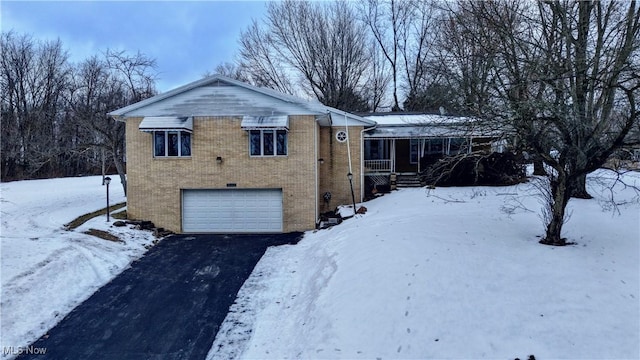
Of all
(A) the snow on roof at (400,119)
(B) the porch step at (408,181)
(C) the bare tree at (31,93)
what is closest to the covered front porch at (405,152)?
(A) the snow on roof at (400,119)

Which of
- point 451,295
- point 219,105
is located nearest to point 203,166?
point 219,105

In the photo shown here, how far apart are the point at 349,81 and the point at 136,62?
1865cm

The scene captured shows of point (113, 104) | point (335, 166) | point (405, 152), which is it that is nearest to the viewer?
point (335, 166)

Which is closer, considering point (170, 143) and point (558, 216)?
point (558, 216)

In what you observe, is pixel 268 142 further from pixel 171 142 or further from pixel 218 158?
pixel 171 142

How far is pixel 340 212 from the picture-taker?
15.9m

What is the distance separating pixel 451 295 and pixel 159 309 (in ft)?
19.4

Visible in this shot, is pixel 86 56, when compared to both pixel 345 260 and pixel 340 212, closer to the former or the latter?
pixel 340 212

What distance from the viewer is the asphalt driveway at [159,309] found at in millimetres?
6688

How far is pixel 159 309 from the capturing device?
27.0 feet

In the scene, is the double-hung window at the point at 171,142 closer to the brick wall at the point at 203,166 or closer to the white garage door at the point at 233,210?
the brick wall at the point at 203,166

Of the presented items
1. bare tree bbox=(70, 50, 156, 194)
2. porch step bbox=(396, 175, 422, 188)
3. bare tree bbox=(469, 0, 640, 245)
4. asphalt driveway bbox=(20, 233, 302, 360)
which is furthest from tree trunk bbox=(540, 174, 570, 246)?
bare tree bbox=(70, 50, 156, 194)

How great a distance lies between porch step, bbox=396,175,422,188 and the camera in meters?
19.9

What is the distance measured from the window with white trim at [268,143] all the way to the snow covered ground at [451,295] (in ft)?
17.2
